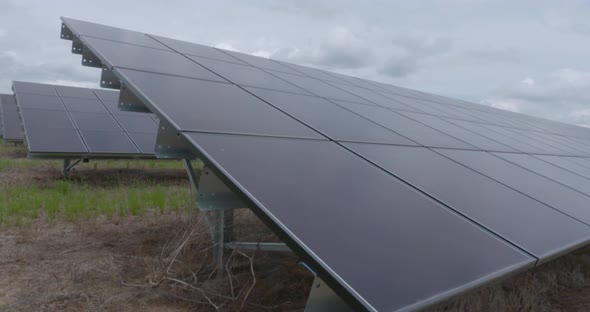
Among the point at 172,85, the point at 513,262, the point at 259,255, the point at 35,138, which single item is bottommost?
the point at 35,138

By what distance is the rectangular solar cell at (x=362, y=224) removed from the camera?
1862 mm

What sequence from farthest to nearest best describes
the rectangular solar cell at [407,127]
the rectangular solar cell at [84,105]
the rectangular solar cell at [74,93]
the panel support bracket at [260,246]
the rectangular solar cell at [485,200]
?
the rectangular solar cell at [74,93] < the rectangular solar cell at [84,105] < the rectangular solar cell at [407,127] < the panel support bracket at [260,246] < the rectangular solar cell at [485,200]

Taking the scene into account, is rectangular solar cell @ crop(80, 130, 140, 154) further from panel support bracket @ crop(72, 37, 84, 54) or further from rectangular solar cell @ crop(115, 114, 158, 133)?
panel support bracket @ crop(72, 37, 84, 54)

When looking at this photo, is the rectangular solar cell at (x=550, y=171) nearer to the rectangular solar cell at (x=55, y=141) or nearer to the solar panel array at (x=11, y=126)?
the rectangular solar cell at (x=55, y=141)

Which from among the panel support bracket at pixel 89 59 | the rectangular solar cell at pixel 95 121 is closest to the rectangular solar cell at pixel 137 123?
the rectangular solar cell at pixel 95 121

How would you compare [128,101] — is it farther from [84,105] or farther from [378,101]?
[84,105]

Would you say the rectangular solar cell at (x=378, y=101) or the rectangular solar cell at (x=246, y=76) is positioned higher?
the rectangular solar cell at (x=246, y=76)

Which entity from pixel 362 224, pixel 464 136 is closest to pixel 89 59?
pixel 362 224

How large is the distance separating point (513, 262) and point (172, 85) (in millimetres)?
2928

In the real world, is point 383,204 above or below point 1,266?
above

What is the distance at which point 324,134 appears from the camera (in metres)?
3.74

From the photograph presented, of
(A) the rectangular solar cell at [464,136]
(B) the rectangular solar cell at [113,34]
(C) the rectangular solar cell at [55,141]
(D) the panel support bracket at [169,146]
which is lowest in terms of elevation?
(C) the rectangular solar cell at [55,141]

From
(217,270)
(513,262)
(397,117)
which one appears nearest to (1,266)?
(217,270)

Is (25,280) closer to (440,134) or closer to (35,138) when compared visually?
(440,134)
